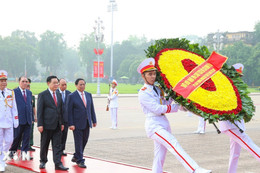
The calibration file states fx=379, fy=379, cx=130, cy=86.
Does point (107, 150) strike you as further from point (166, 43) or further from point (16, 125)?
point (166, 43)

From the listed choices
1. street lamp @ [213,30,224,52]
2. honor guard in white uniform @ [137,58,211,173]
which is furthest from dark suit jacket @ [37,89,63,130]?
street lamp @ [213,30,224,52]

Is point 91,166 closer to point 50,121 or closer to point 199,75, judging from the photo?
point 50,121

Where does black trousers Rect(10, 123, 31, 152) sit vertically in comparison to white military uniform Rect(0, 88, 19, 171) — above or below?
below

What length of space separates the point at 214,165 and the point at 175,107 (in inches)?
121

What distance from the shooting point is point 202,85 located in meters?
5.06

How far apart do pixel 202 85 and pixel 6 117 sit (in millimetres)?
4038

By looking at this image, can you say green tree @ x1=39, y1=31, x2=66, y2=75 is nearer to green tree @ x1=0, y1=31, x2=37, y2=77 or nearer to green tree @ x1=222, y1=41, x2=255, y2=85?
green tree @ x1=0, y1=31, x2=37, y2=77

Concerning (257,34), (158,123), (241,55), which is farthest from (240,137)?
(257,34)

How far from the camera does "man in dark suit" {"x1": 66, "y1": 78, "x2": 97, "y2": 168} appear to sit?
7387 mm

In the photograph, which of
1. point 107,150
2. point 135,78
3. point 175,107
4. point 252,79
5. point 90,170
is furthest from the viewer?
point 135,78

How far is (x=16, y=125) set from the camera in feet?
24.7

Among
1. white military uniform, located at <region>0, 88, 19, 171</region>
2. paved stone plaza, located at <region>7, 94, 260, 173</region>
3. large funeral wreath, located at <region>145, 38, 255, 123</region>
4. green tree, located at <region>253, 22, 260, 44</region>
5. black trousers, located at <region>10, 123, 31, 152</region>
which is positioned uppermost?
green tree, located at <region>253, 22, 260, 44</region>

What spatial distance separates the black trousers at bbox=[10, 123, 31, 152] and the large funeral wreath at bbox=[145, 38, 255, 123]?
3.93 m

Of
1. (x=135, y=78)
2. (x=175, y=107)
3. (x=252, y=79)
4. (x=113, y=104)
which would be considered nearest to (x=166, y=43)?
(x=175, y=107)
